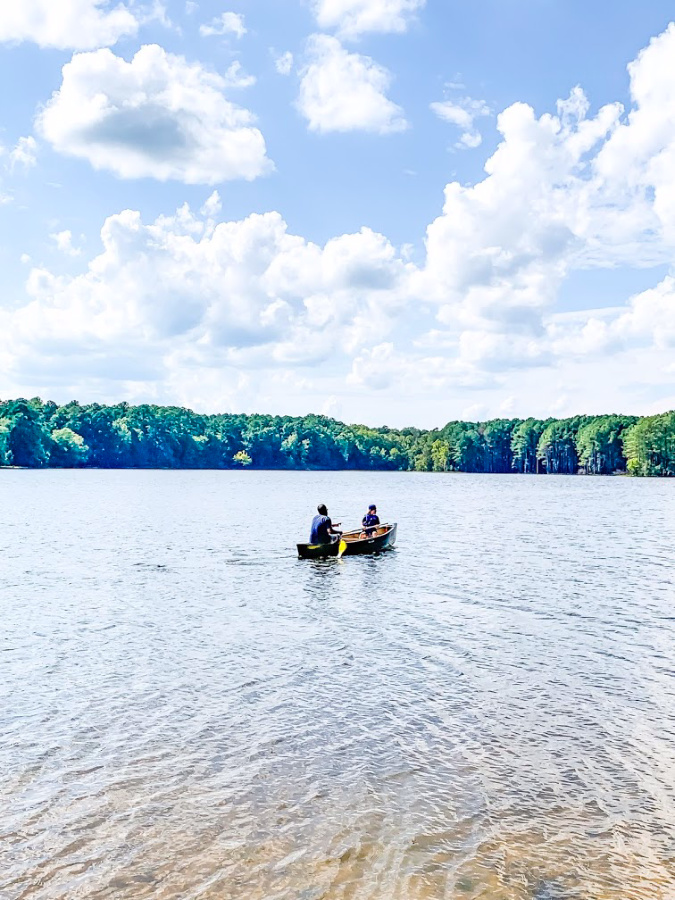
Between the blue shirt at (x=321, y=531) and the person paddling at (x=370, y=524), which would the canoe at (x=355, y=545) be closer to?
the person paddling at (x=370, y=524)

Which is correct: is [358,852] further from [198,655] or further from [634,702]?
[198,655]

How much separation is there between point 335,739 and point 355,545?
26.3m

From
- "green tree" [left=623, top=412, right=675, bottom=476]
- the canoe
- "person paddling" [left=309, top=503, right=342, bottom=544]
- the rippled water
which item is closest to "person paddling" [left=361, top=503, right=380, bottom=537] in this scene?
the canoe

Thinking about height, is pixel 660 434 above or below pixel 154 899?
above

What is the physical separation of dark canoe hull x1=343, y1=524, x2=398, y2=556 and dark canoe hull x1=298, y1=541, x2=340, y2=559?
1.36 metres

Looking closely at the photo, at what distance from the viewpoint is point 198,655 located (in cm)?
1823

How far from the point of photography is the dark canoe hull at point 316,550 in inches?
1435

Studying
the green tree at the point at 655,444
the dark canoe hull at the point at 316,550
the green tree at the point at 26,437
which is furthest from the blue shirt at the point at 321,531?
the green tree at the point at 655,444

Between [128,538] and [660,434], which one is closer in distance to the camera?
[128,538]

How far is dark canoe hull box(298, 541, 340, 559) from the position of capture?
36.4 m

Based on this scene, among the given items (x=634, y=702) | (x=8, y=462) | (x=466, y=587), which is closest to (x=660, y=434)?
(x=8, y=462)

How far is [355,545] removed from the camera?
128 feet

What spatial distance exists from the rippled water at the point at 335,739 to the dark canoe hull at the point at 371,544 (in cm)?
805

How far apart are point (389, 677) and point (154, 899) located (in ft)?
30.5
